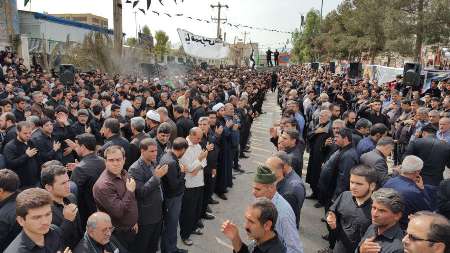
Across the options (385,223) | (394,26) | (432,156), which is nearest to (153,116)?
(385,223)

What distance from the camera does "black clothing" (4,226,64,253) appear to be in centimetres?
273

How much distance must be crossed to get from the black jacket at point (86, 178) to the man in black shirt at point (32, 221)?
4.74 ft

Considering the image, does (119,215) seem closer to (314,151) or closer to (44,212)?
(44,212)

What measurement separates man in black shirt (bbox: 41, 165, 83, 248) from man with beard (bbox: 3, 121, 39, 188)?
1934 mm

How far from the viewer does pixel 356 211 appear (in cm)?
367

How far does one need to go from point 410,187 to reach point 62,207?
3.58 m

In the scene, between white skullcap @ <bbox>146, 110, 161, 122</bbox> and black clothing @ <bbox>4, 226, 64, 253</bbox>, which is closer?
black clothing @ <bbox>4, 226, 64, 253</bbox>

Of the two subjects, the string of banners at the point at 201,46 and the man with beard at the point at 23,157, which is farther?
the string of banners at the point at 201,46

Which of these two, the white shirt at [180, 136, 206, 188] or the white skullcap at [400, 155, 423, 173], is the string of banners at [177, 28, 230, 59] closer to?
the white shirt at [180, 136, 206, 188]

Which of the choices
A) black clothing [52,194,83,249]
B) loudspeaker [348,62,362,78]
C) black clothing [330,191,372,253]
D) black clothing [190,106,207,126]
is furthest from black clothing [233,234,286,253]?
loudspeaker [348,62,362,78]

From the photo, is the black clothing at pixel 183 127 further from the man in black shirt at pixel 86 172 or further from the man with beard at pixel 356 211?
the man with beard at pixel 356 211

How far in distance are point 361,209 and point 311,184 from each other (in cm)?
434

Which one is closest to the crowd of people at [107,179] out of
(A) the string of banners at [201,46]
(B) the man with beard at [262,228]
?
(B) the man with beard at [262,228]

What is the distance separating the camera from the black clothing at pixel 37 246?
8.94 ft
